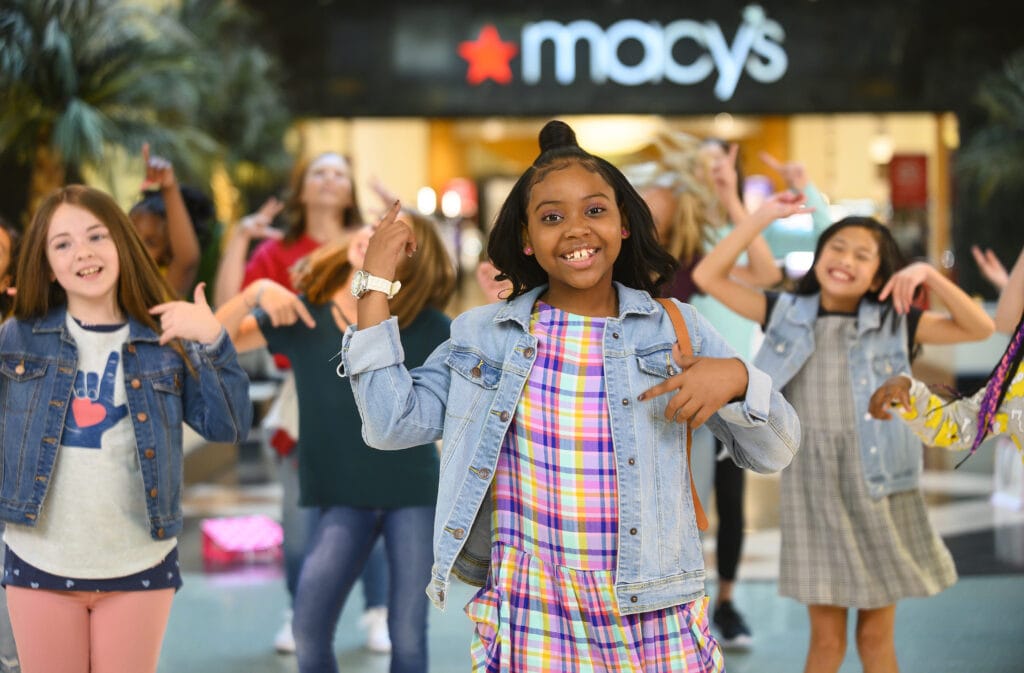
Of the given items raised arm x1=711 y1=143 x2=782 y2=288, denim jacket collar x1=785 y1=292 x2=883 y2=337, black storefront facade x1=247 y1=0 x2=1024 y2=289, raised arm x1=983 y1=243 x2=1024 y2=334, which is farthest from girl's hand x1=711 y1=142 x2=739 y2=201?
black storefront facade x1=247 y1=0 x2=1024 y2=289

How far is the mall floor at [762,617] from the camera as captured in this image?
14.4ft

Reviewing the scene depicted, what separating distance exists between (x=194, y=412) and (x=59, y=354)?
33 cm

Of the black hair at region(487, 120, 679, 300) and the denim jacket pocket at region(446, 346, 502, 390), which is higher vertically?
the black hair at region(487, 120, 679, 300)

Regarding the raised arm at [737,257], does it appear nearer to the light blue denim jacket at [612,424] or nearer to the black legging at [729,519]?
the light blue denim jacket at [612,424]

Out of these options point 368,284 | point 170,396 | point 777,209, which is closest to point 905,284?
point 777,209

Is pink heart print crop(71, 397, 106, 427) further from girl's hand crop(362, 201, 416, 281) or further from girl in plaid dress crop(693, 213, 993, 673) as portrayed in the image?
girl in plaid dress crop(693, 213, 993, 673)

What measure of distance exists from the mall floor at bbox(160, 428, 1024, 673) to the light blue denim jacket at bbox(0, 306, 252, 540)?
5.13 ft

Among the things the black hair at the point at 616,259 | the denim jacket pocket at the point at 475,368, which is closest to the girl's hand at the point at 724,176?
the black hair at the point at 616,259

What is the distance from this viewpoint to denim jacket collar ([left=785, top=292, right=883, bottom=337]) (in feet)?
11.8

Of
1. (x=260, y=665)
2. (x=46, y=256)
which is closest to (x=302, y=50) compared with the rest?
(x=260, y=665)

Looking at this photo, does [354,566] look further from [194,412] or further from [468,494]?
[468,494]

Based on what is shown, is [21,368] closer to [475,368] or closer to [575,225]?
[475,368]

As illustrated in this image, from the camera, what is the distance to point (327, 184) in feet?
16.2

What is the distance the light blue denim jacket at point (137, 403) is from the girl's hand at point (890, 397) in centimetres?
153
